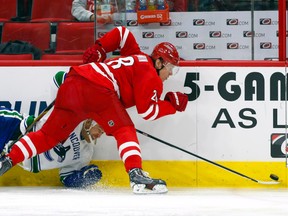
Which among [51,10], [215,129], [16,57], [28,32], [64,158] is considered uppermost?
[51,10]

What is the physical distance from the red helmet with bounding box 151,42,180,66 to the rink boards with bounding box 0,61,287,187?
0.73 ft

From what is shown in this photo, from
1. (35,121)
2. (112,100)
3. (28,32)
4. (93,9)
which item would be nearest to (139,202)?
(112,100)

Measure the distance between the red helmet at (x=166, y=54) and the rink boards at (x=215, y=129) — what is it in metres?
0.22

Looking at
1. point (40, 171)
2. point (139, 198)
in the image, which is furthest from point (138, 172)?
point (40, 171)

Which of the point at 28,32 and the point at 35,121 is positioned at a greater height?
the point at 28,32

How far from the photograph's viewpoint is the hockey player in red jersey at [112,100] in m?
5.32

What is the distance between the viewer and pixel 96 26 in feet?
20.4

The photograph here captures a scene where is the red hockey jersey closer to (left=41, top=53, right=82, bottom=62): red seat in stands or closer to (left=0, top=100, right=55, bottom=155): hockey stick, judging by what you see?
(left=0, top=100, right=55, bottom=155): hockey stick

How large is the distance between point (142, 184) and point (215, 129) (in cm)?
81

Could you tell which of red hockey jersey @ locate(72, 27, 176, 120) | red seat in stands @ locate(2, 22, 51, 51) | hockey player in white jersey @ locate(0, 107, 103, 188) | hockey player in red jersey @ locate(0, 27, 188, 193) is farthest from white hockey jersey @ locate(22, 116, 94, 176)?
red seat in stands @ locate(2, 22, 51, 51)

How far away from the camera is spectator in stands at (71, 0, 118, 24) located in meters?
6.23

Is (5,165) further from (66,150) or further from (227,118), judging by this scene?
(227,118)

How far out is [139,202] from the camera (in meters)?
4.77

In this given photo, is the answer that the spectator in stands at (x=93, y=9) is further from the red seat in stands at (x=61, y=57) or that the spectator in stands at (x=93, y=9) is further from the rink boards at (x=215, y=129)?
the rink boards at (x=215, y=129)
